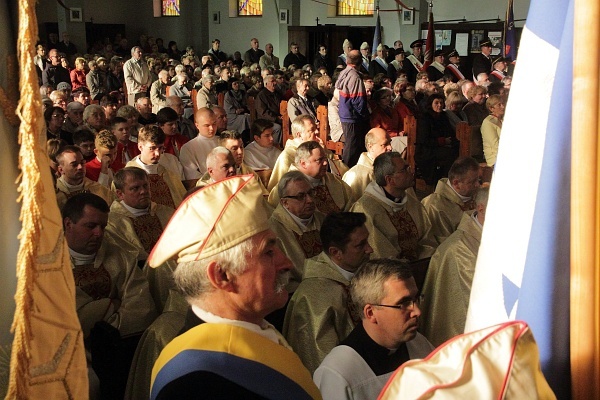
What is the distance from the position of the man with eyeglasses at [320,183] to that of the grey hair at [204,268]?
370 centimetres

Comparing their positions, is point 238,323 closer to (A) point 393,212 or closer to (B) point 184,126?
(A) point 393,212

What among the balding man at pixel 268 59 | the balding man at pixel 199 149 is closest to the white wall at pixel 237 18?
the balding man at pixel 268 59

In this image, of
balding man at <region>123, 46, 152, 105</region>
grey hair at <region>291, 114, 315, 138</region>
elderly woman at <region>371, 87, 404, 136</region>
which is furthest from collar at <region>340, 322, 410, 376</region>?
balding man at <region>123, 46, 152, 105</region>

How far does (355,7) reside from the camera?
77.4ft

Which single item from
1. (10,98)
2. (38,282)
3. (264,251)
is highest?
(10,98)

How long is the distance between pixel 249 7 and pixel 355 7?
15.7 feet

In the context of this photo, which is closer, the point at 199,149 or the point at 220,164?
the point at 220,164

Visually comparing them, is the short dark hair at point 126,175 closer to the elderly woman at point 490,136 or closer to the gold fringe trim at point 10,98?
the gold fringe trim at point 10,98

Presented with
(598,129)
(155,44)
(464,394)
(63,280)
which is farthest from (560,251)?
(155,44)

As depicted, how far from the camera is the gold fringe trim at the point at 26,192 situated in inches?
52.6

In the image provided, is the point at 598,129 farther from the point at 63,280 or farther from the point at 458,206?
the point at 458,206

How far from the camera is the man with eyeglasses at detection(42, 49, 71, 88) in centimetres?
1452

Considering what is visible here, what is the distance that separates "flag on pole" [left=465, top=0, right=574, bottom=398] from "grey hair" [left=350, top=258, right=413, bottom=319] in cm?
106

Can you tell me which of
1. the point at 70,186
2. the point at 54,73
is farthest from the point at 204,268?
the point at 54,73
